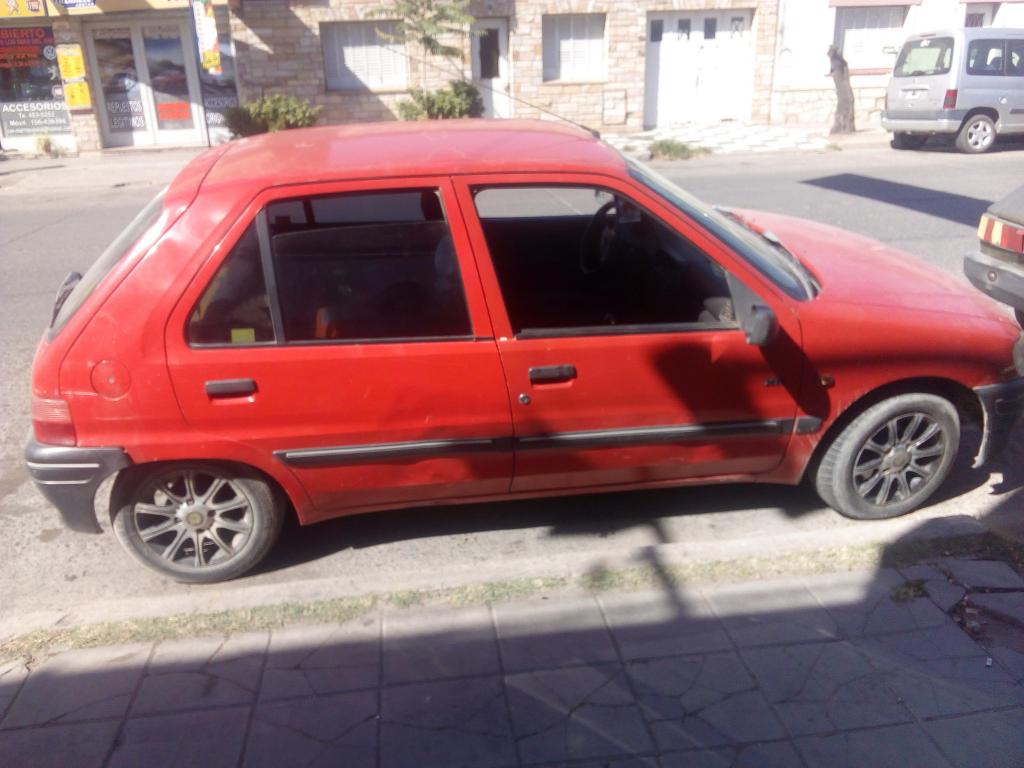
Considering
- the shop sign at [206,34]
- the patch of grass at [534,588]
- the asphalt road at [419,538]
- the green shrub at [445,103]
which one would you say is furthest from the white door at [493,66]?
the patch of grass at [534,588]

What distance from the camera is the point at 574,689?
3055mm

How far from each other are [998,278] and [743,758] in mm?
3958

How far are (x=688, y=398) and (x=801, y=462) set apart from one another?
63cm

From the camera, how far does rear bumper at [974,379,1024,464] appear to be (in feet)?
12.6

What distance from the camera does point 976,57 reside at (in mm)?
15320

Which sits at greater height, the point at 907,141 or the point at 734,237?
the point at 734,237

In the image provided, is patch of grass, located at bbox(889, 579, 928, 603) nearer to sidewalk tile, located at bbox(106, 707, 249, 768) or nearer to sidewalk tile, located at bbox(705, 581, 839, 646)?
sidewalk tile, located at bbox(705, 581, 839, 646)

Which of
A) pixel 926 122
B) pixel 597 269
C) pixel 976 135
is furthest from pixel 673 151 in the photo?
pixel 597 269

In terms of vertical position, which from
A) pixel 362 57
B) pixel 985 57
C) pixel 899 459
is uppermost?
pixel 362 57

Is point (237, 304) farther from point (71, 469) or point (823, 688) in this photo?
point (823, 688)

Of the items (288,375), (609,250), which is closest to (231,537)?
(288,375)

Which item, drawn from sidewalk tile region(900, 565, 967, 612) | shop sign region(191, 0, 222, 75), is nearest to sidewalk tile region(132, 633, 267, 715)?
sidewalk tile region(900, 565, 967, 612)

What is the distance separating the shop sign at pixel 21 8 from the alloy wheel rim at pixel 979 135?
17.5 meters

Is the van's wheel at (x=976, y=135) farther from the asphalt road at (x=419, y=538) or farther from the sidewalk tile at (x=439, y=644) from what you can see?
the sidewalk tile at (x=439, y=644)
